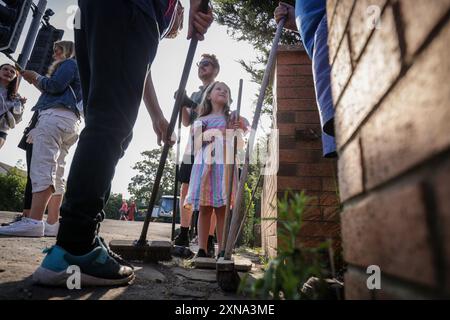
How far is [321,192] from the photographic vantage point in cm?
221

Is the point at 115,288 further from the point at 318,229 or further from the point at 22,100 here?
the point at 22,100

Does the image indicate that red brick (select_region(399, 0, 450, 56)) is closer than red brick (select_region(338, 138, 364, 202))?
Yes

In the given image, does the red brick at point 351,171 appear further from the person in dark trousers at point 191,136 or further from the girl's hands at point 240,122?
the person in dark trousers at point 191,136

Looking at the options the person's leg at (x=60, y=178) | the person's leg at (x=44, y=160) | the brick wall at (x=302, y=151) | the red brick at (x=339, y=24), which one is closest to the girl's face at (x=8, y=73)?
the person's leg at (x=44, y=160)

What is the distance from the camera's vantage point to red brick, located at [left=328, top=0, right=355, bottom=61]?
0.71 meters

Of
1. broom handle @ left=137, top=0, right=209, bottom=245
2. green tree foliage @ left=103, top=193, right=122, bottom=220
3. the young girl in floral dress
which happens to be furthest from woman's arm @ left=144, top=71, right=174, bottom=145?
green tree foliage @ left=103, top=193, right=122, bottom=220

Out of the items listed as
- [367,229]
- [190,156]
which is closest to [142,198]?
[190,156]

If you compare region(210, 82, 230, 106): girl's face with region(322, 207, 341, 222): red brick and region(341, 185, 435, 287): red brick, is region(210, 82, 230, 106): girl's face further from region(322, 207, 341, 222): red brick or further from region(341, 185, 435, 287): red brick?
region(341, 185, 435, 287): red brick

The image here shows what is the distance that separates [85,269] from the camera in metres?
1.30

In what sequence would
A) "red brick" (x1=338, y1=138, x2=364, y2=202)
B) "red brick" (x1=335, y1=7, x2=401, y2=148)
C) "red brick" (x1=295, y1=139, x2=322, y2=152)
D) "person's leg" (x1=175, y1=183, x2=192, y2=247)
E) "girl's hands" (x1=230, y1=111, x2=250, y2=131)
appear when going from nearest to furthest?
"red brick" (x1=335, y1=7, x2=401, y2=148), "red brick" (x1=338, y1=138, x2=364, y2=202), "red brick" (x1=295, y1=139, x2=322, y2=152), "girl's hands" (x1=230, y1=111, x2=250, y2=131), "person's leg" (x1=175, y1=183, x2=192, y2=247)

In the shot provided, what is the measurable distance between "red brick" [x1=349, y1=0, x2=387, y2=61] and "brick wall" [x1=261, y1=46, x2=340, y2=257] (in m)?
1.54

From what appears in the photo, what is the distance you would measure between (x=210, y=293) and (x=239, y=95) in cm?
199

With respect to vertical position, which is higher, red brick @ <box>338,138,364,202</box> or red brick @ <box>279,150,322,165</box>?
red brick @ <box>279,150,322,165</box>

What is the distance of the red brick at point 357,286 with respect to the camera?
55 centimetres
